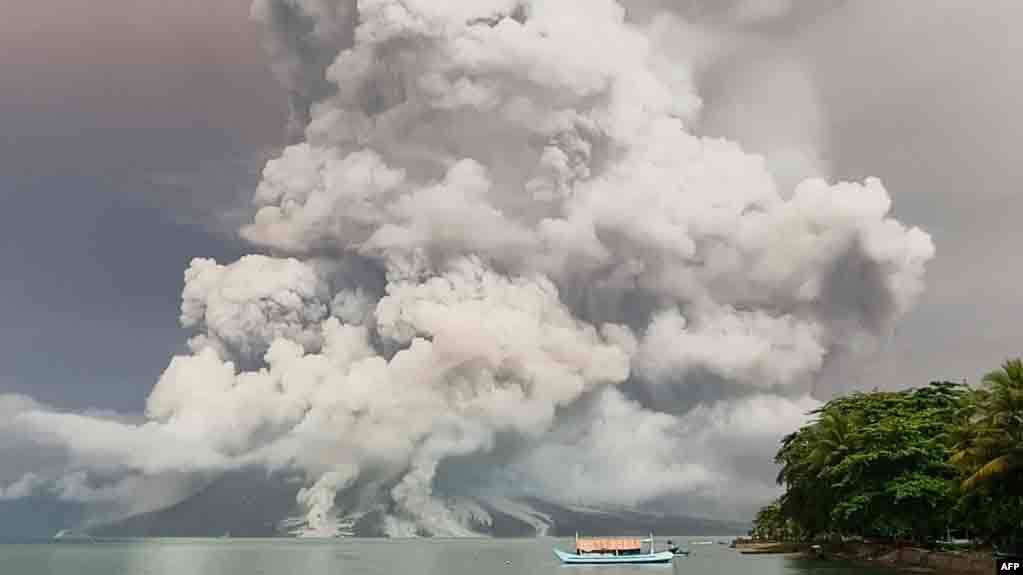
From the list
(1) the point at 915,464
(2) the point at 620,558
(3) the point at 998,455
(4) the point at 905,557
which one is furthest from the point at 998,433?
(2) the point at 620,558

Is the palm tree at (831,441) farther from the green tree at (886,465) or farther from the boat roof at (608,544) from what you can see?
the boat roof at (608,544)

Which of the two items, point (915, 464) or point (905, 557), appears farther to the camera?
point (905, 557)

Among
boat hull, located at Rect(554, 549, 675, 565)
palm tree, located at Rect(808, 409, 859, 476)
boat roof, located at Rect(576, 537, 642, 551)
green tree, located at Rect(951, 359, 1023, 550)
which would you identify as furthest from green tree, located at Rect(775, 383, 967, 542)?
boat roof, located at Rect(576, 537, 642, 551)

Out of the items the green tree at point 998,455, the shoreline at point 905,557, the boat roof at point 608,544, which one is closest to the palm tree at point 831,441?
the shoreline at point 905,557

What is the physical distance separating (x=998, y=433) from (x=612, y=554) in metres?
93.7

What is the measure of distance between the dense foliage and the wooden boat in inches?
900

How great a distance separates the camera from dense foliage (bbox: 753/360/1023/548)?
→ 7419 centimetres

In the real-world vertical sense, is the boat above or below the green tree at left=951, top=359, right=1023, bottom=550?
below

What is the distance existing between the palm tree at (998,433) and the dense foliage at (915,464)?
7cm

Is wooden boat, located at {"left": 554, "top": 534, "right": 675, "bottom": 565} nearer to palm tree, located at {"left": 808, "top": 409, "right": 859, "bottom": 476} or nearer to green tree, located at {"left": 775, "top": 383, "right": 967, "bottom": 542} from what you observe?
green tree, located at {"left": 775, "top": 383, "right": 967, "bottom": 542}

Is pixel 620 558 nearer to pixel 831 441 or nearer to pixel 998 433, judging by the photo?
pixel 831 441

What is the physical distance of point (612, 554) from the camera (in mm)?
159625

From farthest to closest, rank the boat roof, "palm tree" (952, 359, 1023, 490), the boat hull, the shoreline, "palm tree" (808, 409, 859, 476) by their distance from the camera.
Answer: the boat roof
the boat hull
"palm tree" (808, 409, 859, 476)
the shoreline
"palm tree" (952, 359, 1023, 490)

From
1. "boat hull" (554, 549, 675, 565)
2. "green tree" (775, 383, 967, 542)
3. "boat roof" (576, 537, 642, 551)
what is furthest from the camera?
"boat roof" (576, 537, 642, 551)
